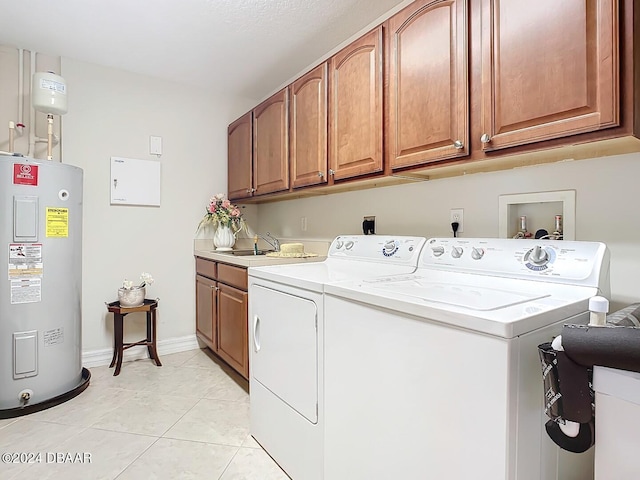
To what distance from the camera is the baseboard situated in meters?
2.75

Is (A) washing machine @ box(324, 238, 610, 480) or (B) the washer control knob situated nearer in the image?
(A) washing machine @ box(324, 238, 610, 480)

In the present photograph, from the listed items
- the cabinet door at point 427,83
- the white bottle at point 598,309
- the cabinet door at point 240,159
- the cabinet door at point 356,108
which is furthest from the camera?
the cabinet door at point 240,159

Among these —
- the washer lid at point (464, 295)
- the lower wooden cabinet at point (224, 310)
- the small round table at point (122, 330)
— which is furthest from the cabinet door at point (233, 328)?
the washer lid at point (464, 295)

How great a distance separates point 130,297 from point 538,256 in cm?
262

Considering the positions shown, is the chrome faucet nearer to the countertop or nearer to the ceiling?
the countertop

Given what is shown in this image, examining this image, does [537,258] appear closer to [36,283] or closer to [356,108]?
[356,108]

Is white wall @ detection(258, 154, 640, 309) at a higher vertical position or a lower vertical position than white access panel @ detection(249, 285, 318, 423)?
higher

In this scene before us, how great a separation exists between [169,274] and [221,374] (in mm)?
1004

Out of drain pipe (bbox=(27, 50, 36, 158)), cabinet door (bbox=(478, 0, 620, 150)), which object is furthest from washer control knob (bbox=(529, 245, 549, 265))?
drain pipe (bbox=(27, 50, 36, 158))

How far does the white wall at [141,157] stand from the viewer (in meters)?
2.73

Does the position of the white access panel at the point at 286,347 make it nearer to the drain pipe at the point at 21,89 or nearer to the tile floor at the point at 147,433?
the tile floor at the point at 147,433

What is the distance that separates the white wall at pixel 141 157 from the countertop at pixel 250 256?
11cm

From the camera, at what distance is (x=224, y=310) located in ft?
8.25

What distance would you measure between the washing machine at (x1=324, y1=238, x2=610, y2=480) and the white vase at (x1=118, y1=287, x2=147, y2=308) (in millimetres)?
1935
